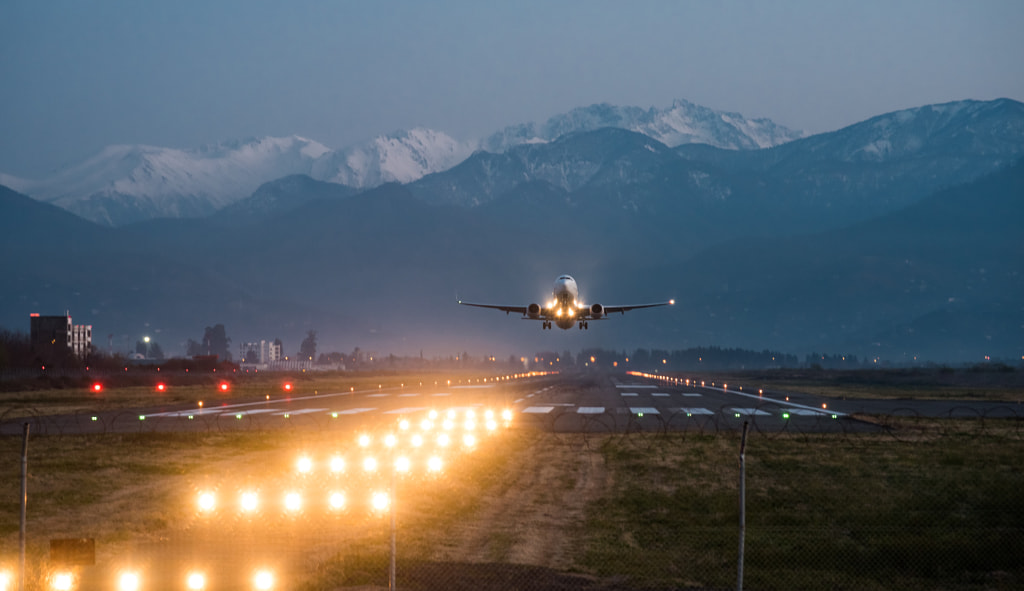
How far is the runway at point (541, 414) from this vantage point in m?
56.0

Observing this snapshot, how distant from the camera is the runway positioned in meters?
56.0

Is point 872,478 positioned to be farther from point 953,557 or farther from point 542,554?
point 542,554

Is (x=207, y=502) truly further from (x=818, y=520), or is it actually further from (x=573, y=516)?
(x=818, y=520)

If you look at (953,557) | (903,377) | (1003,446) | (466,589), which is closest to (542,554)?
(466,589)

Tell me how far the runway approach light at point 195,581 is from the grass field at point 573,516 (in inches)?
32.5

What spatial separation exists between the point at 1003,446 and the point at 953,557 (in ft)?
79.6

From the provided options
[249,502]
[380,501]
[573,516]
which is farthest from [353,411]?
[573,516]

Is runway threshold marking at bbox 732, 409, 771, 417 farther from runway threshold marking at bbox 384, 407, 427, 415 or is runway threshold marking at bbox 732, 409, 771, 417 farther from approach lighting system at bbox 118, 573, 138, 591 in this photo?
approach lighting system at bbox 118, 573, 138, 591

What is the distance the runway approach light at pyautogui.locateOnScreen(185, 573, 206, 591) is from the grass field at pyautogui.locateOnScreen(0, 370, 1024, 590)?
83cm

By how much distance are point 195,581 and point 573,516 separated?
40.5ft

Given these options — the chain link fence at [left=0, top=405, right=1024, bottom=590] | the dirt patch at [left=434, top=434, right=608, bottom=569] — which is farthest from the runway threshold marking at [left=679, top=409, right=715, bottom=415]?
the dirt patch at [left=434, top=434, right=608, bottom=569]

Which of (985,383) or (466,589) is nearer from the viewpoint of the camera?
(466,589)

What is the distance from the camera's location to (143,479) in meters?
35.4

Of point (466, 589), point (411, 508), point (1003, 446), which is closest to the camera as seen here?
point (466, 589)
